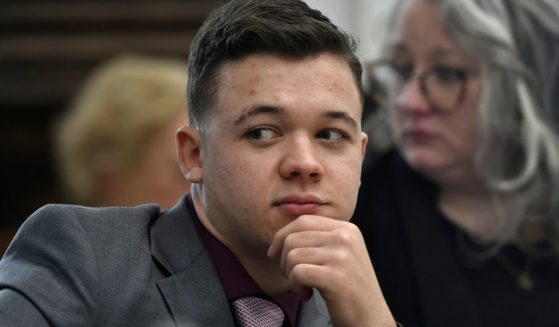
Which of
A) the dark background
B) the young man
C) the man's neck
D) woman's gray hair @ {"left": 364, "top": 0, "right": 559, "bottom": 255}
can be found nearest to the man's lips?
the young man

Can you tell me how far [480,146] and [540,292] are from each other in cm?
41

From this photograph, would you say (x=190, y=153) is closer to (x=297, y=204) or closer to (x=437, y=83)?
(x=297, y=204)

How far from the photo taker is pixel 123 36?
5922 mm

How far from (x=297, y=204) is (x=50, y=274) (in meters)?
0.39

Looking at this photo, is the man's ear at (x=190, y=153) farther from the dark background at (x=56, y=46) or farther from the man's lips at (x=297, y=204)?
the dark background at (x=56, y=46)

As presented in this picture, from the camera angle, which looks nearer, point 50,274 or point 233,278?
point 50,274

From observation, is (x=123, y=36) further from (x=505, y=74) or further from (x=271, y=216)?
(x=271, y=216)

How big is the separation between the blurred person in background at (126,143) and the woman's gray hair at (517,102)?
1035mm

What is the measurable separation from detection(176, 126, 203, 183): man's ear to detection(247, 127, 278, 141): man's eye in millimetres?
122

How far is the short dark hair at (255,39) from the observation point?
199cm

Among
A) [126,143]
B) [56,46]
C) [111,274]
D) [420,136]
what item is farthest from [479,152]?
[56,46]

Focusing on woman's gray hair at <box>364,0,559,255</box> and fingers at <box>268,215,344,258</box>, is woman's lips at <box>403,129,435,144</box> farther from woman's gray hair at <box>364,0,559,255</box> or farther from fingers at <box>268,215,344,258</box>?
fingers at <box>268,215,344,258</box>

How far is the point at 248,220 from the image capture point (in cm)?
199

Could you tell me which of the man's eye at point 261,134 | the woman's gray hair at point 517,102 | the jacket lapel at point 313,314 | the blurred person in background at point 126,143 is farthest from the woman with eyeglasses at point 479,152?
the man's eye at point 261,134
